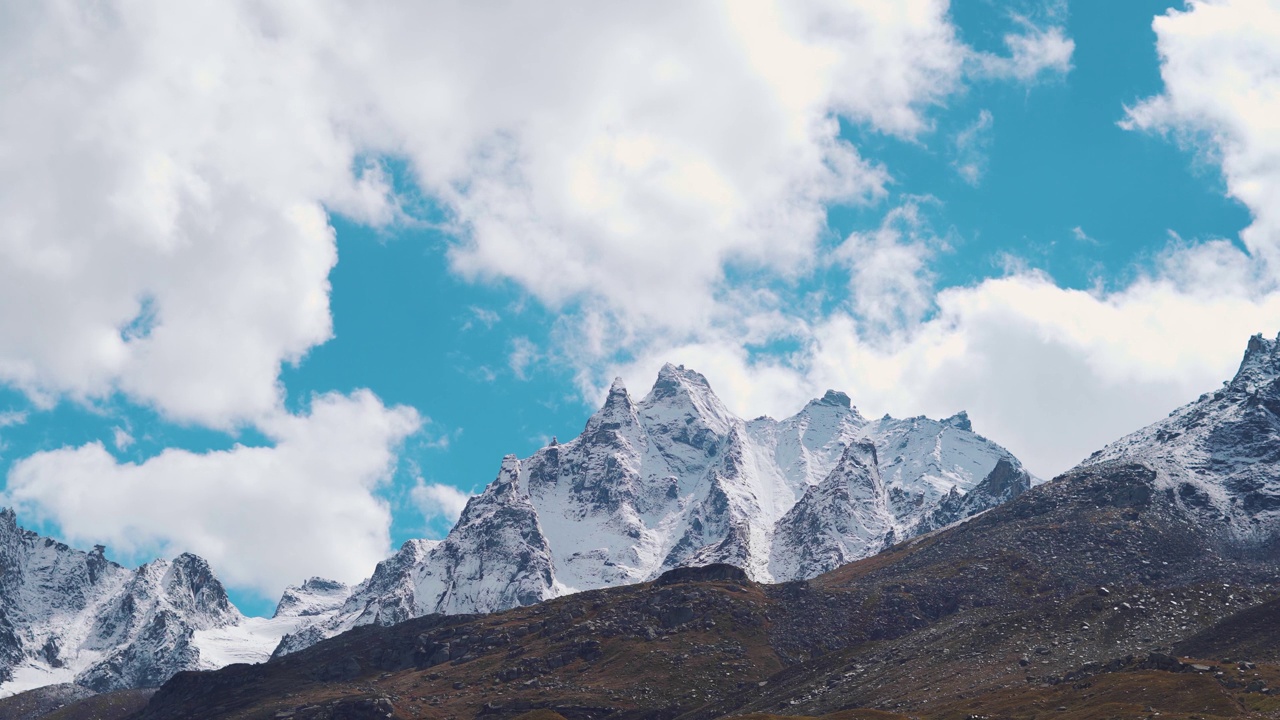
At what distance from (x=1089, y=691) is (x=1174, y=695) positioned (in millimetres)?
15975

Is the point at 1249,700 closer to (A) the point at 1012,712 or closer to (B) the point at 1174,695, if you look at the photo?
(B) the point at 1174,695

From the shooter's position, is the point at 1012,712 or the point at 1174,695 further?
the point at 1012,712

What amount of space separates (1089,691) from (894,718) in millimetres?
29587

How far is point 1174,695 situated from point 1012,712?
24.2m

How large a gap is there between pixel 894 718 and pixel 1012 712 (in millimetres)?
18399

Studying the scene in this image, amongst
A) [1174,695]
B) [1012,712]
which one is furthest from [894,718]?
[1174,695]

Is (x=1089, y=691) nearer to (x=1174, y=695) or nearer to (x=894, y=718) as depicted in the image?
(x=1174, y=695)

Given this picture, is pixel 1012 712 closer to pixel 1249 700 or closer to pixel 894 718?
pixel 894 718

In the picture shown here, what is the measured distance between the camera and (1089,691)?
190 m

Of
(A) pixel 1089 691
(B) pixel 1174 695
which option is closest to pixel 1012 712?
(A) pixel 1089 691

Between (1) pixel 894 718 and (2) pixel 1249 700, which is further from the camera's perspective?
(1) pixel 894 718

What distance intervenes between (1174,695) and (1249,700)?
9.43 metres

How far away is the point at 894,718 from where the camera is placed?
19850cm

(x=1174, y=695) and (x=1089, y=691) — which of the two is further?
(x=1089, y=691)
